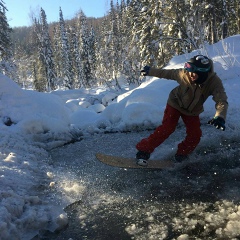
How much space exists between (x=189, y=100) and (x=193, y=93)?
0.37 feet

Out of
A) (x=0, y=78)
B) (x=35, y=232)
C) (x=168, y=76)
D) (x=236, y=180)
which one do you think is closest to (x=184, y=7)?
(x=0, y=78)

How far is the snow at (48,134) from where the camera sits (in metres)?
2.70

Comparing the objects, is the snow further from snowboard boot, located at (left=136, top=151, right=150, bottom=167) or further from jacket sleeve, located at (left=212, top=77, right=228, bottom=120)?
jacket sleeve, located at (left=212, top=77, right=228, bottom=120)

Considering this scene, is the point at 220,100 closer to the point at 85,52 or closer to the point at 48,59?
the point at 48,59

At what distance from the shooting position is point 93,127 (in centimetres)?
657

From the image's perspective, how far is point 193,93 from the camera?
13.1 feet

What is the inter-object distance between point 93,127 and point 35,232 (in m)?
4.02

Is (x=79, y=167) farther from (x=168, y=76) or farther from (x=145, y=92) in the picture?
(x=145, y=92)

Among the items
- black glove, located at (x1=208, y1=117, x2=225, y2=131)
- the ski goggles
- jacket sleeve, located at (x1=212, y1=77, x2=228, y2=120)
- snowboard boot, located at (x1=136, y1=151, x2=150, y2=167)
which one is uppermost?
the ski goggles

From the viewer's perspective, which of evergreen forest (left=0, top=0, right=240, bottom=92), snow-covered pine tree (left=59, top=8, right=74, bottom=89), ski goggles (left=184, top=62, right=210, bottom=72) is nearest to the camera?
ski goggles (left=184, top=62, right=210, bottom=72)

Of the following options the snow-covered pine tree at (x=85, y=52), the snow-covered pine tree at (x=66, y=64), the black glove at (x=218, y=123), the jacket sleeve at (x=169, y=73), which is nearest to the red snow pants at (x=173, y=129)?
the jacket sleeve at (x=169, y=73)

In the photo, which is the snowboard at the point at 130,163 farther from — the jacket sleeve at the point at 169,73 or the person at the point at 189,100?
the jacket sleeve at the point at 169,73

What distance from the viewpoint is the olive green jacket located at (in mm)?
3818

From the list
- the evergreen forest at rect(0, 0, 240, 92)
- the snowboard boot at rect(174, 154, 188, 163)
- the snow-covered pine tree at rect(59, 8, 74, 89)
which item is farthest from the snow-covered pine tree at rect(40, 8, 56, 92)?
the snowboard boot at rect(174, 154, 188, 163)
